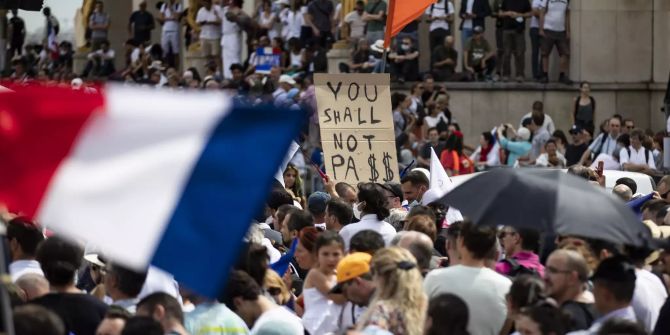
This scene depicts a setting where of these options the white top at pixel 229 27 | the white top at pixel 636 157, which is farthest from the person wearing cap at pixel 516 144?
the white top at pixel 229 27

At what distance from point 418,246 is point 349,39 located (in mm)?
21767

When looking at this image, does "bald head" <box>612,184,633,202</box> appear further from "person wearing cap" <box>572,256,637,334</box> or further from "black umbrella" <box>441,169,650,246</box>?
"person wearing cap" <box>572,256,637,334</box>

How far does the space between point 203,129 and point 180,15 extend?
32665 millimetres

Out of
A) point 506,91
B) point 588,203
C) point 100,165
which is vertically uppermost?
point 100,165

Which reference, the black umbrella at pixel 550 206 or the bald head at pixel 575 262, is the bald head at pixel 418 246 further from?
the bald head at pixel 575 262

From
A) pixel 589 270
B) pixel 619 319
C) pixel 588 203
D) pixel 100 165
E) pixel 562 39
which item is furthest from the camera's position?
pixel 562 39

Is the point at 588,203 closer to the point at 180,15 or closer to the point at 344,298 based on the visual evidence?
the point at 344,298

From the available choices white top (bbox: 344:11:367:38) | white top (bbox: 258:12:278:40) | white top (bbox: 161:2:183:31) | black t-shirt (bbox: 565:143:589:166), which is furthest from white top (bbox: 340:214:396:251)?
white top (bbox: 161:2:183:31)

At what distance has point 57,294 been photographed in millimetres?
8625

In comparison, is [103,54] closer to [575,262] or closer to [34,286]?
[34,286]

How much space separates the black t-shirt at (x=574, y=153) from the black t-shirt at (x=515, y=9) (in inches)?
182

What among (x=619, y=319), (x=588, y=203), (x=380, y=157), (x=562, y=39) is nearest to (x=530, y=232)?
(x=588, y=203)

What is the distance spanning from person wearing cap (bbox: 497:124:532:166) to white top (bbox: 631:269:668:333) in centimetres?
1594

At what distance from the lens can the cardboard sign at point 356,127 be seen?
1560 cm
